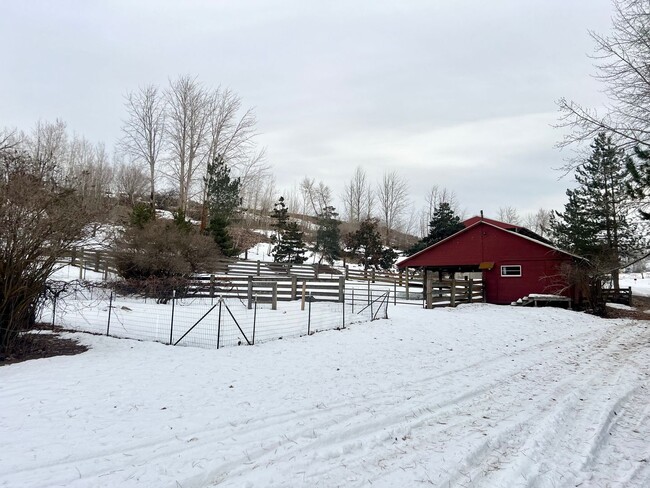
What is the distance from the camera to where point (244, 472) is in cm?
346

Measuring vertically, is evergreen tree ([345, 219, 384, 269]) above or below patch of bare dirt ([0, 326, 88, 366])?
above

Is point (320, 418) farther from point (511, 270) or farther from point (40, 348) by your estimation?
point (511, 270)

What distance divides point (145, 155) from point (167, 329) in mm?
31792

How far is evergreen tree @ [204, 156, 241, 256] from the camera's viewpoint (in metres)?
31.4

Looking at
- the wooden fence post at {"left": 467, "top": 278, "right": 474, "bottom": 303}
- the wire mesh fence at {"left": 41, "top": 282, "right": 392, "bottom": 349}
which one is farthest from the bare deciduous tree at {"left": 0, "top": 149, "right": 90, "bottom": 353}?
the wooden fence post at {"left": 467, "top": 278, "right": 474, "bottom": 303}

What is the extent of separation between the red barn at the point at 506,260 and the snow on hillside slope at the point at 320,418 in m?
12.9

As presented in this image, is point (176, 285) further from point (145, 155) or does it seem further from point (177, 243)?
point (145, 155)

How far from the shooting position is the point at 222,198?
33812 mm

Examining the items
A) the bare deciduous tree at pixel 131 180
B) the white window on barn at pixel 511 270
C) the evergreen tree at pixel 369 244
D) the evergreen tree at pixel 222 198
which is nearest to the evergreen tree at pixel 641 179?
the white window on barn at pixel 511 270

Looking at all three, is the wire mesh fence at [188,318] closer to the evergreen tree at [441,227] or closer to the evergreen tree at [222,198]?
the evergreen tree at [222,198]

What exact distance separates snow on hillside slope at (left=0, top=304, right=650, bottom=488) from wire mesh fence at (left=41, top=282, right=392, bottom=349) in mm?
976

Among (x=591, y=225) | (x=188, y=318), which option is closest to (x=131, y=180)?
(x=188, y=318)

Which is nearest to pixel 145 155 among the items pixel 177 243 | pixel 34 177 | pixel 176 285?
pixel 177 243

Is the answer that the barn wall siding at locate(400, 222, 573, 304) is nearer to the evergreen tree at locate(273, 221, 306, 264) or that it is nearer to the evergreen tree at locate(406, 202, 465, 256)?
the evergreen tree at locate(406, 202, 465, 256)
